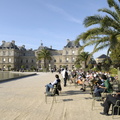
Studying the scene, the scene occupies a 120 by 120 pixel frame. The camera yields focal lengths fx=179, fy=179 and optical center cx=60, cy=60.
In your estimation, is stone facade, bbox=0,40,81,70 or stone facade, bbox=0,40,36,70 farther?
stone facade, bbox=0,40,36,70

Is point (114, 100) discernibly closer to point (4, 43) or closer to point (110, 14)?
point (110, 14)

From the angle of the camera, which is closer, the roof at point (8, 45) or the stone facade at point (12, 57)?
the stone facade at point (12, 57)

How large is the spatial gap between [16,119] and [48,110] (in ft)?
4.36

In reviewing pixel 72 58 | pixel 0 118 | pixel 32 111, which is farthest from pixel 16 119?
pixel 72 58

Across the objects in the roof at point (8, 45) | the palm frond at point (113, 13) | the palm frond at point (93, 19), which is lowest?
the palm frond at point (93, 19)

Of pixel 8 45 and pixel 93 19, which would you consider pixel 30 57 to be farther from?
pixel 93 19

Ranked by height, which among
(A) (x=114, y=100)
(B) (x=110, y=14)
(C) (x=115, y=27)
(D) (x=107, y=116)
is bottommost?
(D) (x=107, y=116)

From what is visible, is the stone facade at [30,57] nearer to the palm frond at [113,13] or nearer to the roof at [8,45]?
the roof at [8,45]

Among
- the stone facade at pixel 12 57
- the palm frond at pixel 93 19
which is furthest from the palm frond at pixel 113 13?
the stone facade at pixel 12 57

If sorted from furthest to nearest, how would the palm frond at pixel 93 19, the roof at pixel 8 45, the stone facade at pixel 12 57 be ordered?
the roof at pixel 8 45 < the stone facade at pixel 12 57 < the palm frond at pixel 93 19

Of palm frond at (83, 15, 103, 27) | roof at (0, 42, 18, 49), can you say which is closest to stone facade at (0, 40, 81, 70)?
roof at (0, 42, 18, 49)

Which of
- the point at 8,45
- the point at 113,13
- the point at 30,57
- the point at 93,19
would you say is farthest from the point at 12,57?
the point at 113,13

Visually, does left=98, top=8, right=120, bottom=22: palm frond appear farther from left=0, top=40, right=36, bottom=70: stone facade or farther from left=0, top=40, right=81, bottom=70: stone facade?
left=0, top=40, right=36, bottom=70: stone facade

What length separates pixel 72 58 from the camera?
73188 mm
